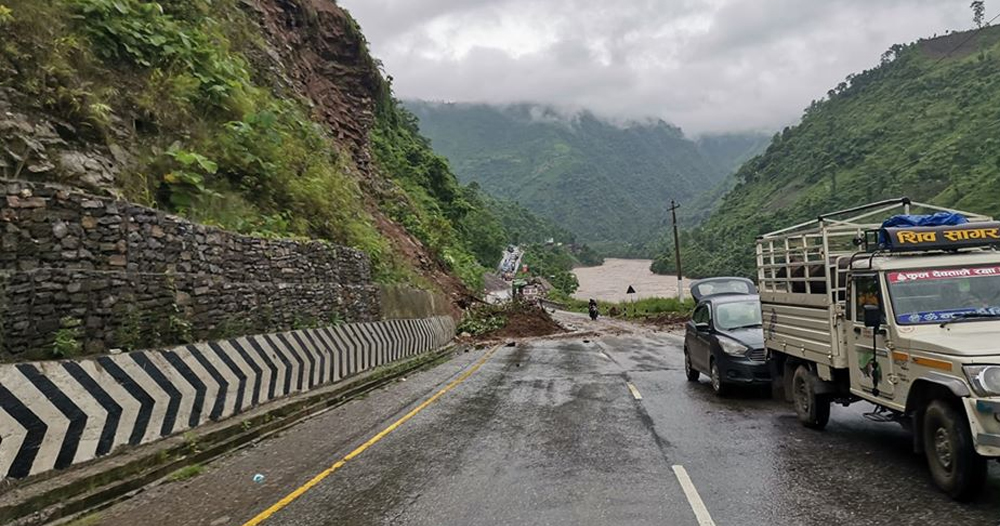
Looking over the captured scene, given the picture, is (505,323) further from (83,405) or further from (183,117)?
(83,405)

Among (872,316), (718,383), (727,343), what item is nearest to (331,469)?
(872,316)

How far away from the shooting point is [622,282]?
4417 inches

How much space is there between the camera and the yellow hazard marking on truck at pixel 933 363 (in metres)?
5.30

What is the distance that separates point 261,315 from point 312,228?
557 centimetres

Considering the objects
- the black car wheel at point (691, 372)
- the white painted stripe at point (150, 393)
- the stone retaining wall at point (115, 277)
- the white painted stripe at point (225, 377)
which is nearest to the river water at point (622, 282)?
the black car wheel at point (691, 372)

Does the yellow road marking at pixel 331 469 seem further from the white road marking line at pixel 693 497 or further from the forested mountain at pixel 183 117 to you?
the forested mountain at pixel 183 117

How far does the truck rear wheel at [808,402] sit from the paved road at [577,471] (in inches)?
8.1

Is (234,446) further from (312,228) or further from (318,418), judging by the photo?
(312,228)

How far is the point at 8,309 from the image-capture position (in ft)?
22.0

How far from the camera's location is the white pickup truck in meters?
5.14

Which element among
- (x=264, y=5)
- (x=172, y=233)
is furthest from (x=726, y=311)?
(x=264, y=5)

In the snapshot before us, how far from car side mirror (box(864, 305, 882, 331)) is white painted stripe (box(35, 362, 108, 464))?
311 inches

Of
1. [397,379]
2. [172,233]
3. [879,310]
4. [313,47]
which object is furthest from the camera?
[313,47]

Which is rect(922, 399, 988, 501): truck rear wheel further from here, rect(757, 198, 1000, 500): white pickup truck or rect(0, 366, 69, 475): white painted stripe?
rect(0, 366, 69, 475): white painted stripe
